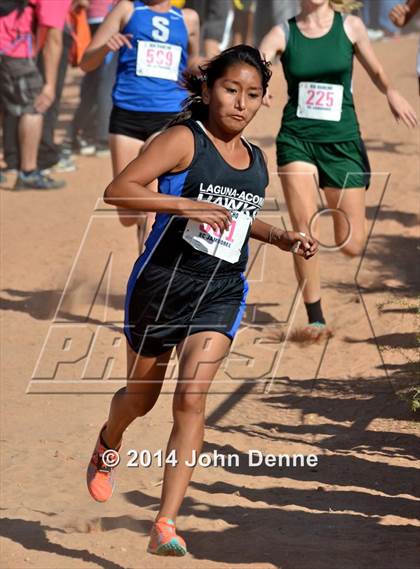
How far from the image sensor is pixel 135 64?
8.12m

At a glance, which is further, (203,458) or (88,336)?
(88,336)

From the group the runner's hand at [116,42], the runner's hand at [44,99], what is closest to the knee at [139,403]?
the runner's hand at [116,42]

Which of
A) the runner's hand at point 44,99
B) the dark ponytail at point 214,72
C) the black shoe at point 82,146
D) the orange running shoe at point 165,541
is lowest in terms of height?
the black shoe at point 82,146

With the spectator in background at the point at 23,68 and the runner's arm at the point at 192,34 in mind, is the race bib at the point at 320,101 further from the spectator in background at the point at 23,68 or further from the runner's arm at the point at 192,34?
the spectator in background at the point at 23,68

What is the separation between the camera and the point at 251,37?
1686 cm

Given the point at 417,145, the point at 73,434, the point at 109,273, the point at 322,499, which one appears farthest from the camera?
the point at 417,145

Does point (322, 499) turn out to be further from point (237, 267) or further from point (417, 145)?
point (417, 145)

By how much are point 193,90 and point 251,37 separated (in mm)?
12112

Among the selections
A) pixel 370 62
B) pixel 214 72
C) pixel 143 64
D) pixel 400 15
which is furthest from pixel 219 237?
pixel 400 15

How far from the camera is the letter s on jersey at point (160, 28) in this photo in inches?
316

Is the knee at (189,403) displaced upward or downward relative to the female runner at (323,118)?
upward

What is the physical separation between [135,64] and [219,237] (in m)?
3.60

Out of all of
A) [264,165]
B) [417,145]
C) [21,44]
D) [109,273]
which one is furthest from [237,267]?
[417,145]

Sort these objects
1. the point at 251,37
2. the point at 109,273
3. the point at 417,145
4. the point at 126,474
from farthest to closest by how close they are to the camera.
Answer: the point at 251,37 < the point at 417,145 < the point at 109,273 < the point at 126,474
